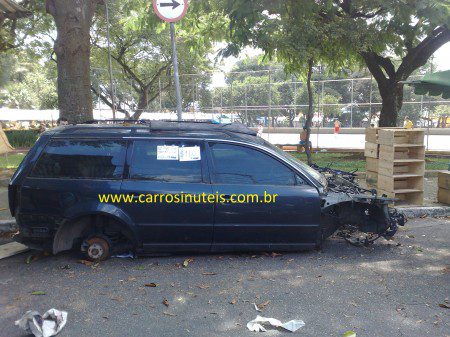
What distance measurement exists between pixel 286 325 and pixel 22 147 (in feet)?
53.7

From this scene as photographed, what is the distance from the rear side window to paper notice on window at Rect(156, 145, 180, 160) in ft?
1.31

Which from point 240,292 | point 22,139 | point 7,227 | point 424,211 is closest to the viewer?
point 240,292

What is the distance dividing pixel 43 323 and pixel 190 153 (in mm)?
2264

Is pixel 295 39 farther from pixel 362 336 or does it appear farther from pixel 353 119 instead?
pixel 353 119

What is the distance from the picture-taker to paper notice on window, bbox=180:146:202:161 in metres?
4.64

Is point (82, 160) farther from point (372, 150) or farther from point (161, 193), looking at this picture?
point (372, 150)

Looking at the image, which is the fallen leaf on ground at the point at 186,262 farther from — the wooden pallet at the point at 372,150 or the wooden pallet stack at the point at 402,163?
the wooden pallet at the point at 372,150

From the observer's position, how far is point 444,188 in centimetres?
719

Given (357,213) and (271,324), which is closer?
(271,324)

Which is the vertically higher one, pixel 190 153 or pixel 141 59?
pixel 141 59

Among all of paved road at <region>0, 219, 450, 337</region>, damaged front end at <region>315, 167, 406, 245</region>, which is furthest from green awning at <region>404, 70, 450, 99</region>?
paved road at <region>0, 219, 450, 337</region>

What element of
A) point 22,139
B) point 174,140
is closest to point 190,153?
point 174,140

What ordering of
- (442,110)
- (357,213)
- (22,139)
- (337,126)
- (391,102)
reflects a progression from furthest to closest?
(337,126) < (22,139) < (442,110) < (391,102) < (357,213)

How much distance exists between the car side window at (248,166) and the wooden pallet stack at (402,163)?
2.84 meters
